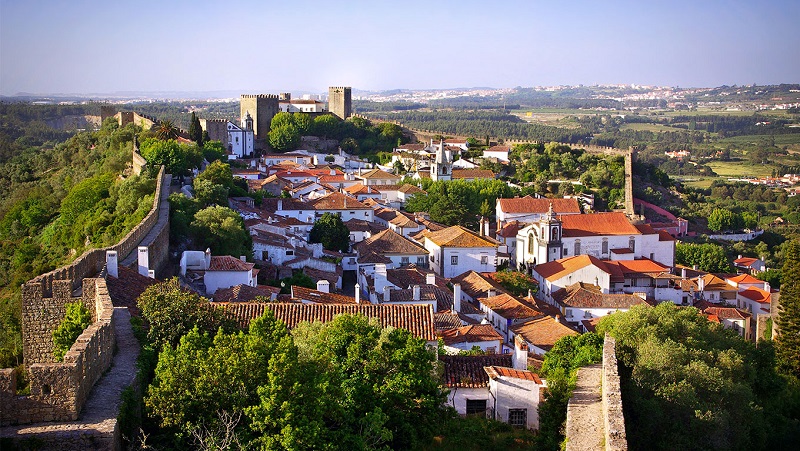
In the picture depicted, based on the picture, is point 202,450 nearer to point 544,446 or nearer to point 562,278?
point 544,446

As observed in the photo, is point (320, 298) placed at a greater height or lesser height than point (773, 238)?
greater

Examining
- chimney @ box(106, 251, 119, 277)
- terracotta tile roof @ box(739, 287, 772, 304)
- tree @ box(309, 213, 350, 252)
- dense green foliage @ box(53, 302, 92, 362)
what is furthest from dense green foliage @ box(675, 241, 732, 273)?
dense green foliage @ box(53, 302, 92, 362)

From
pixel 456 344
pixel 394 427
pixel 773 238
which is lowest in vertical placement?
pixel 773 238

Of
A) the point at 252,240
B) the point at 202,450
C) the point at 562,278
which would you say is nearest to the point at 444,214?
the point at 562,278

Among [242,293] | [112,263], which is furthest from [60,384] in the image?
[242,293]

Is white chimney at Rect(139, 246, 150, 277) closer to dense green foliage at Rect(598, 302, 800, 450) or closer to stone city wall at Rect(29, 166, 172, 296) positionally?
stone city wall at Rect(29, 166, 172, 296)

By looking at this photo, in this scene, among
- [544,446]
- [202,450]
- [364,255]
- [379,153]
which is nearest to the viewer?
[202,450]
